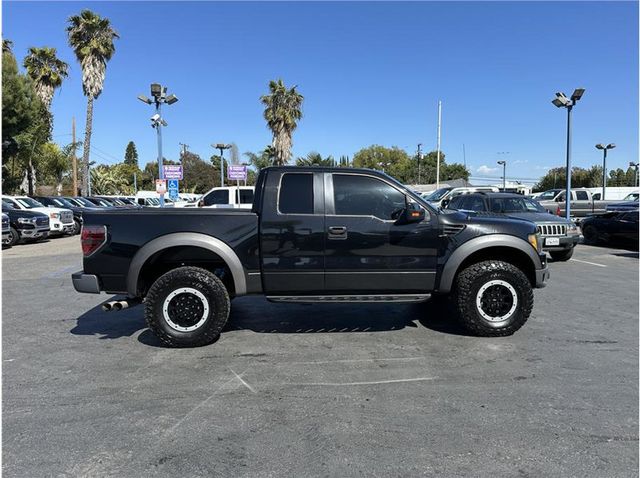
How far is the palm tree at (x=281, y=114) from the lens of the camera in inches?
1543

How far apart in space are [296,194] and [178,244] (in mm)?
1394

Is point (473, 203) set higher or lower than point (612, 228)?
higher

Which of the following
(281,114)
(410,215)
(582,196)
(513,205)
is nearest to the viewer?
(410,215)

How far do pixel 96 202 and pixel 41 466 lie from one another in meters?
27.3

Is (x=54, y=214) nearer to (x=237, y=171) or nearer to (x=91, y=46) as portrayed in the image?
(x=237, y=171)

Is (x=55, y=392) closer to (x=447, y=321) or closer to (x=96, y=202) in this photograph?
(x=447, y=321)

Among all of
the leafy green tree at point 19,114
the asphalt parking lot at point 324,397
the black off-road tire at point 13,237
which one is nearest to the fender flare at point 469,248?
the asphalt parking lot at point 324,397

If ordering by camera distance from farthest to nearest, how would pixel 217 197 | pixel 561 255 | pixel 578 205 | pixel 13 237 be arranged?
pixel 578 205
pixel 217 197
pixel 13 237
pixel 561 255

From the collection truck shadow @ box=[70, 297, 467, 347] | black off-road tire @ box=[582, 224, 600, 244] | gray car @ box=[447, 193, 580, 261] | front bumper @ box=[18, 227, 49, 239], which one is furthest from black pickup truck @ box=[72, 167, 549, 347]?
front bumper @ box=[18, 227, 49, 239]

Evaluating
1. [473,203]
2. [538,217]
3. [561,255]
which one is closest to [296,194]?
[538,217]

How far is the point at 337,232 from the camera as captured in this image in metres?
5.08

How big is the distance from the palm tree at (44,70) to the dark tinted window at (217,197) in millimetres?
25984

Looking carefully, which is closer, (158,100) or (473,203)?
(473,203)

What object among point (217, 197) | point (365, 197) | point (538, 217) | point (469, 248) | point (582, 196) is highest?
point (582, 196)
